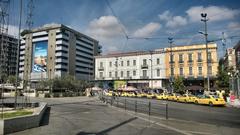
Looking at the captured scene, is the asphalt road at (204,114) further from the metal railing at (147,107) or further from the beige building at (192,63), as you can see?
the beige building at (192,63)

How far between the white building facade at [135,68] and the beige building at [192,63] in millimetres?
2920

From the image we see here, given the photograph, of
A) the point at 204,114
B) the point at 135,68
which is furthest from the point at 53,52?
the point at 204,114

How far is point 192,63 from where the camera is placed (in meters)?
70.9

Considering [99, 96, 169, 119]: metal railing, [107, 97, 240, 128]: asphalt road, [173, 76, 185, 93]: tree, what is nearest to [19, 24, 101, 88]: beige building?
[173, 76, 185, 93]: tree

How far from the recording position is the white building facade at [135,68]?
250ft

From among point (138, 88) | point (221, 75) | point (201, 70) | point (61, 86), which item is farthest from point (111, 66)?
point (221, 75)

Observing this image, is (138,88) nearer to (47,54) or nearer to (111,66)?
(111,66)

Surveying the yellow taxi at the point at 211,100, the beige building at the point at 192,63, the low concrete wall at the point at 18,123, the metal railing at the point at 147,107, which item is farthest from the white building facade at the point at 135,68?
the low concrete wall at the point at 18,123

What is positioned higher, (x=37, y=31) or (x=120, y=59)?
(x=37, y=31)

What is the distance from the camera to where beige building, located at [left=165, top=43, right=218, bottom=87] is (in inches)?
2685

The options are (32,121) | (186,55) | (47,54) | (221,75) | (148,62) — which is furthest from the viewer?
(47,54)

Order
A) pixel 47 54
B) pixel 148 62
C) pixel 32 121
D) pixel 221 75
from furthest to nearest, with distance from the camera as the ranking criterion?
pixel 47 54
pixel 148 62
pixel 221 75
pixel 32 121

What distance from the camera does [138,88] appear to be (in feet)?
261

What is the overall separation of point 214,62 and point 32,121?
62.9 metres
